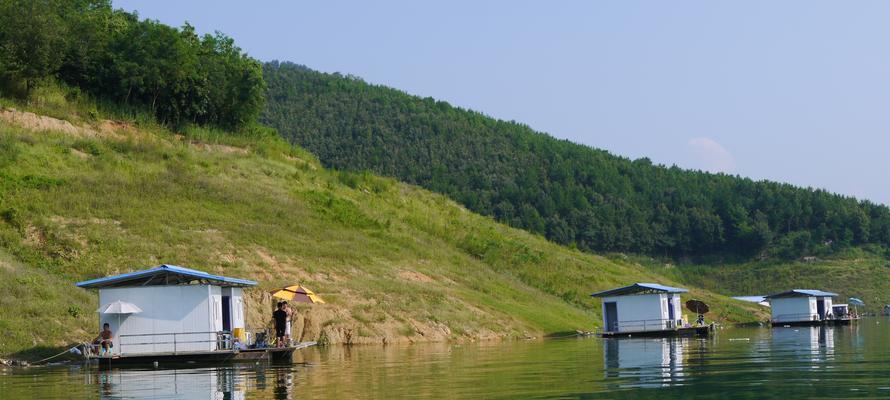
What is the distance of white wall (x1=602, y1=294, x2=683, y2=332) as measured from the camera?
235 ft

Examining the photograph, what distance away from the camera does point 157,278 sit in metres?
48.7

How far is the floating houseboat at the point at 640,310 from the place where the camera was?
71.4 meters

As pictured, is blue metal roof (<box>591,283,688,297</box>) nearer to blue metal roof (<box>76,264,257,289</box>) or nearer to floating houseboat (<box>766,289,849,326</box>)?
floating houseboat (<box>766,289,849,326</box>)

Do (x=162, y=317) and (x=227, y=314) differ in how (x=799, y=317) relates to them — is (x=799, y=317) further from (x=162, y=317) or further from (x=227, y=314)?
(x=162, y=317)

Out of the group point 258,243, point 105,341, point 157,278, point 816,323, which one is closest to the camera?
point 105,341

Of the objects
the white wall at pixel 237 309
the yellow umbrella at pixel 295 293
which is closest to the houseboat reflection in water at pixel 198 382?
the white wall at pixel 237 309

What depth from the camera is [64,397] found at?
30.3 meters

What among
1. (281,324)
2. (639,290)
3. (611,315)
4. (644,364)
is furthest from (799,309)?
(644,364)

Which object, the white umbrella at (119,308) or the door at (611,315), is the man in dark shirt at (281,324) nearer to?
the white umbrella at (119,308)

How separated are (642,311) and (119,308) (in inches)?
1450

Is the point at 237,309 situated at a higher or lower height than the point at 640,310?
higher

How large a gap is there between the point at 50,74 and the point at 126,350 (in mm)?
56721

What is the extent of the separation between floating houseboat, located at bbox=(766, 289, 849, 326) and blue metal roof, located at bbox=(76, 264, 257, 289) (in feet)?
204

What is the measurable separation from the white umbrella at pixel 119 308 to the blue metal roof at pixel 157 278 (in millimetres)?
1005
